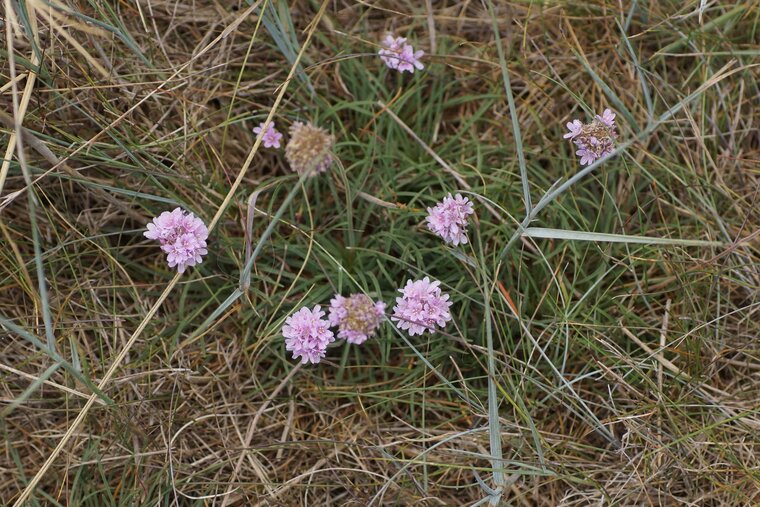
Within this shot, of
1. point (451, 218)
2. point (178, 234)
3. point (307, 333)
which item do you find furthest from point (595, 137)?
point (178, 234)

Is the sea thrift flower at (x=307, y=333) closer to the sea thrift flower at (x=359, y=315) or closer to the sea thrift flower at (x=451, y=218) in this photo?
the sea thrift flower at (x=359, y=315)

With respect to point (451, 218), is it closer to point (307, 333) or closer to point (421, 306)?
point (421, 306)

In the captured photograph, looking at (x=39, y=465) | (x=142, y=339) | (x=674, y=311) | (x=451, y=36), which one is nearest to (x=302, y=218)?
(x=142, y=339)

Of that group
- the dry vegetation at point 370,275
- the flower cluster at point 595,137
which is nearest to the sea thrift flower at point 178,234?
the dry vegetation at point 370,275

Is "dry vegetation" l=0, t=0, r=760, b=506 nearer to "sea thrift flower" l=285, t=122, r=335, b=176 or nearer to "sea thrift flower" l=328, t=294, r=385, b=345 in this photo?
"sea thrift flower" l=328, t=294, r=385, b=345

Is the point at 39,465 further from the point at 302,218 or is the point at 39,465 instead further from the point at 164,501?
the point at 302,218
